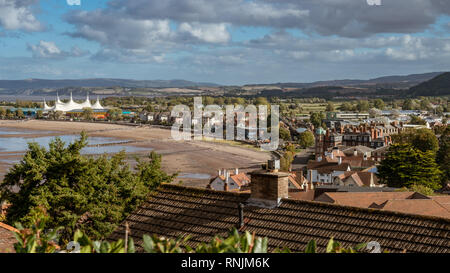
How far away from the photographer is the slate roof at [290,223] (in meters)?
10.1

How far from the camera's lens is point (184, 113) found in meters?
171

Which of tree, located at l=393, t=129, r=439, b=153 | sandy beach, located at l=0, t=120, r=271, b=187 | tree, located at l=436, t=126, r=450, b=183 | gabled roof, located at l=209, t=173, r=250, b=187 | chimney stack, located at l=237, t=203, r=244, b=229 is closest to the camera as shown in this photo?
chimney stack, located at l=237, t=203, r=244, b=229

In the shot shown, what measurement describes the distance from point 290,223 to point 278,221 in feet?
0.94

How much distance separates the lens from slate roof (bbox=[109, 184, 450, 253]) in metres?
10.1

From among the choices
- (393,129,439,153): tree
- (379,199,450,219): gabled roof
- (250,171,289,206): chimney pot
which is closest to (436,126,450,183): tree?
(393,129,439,153): tree

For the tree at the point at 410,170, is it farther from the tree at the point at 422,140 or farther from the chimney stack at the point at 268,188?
the chimney stack at the point at 268,188

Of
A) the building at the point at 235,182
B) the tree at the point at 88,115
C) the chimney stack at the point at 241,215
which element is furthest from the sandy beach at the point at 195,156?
the tree at the point at 88,115

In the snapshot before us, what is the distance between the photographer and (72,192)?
18.6 metres

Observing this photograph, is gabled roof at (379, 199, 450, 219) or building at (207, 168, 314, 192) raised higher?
gabled roof at (379, 199, 450, 219)

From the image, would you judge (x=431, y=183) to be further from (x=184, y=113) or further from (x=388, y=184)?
(x=184, y=113)

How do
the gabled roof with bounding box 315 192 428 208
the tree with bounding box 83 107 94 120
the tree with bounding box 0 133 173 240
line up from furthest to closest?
1. the tree with bounding box 83 107 94 120
2. the gabled roof with bounding box 315 192 428 208
3. the tree with bounding box 0 133 173 240

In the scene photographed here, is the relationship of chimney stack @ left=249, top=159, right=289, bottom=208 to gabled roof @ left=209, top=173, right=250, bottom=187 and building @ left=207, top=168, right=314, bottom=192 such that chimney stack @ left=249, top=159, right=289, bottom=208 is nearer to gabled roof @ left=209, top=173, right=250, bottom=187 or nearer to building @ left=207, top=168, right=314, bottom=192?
building @ left=207, top=168, right=314, bottom=192
